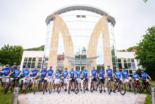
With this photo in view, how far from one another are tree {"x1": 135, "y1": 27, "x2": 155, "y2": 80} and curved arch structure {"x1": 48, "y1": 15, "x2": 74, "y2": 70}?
41.9 feet

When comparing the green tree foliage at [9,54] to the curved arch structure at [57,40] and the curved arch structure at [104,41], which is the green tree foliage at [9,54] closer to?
the curved arch structure at [57,40]

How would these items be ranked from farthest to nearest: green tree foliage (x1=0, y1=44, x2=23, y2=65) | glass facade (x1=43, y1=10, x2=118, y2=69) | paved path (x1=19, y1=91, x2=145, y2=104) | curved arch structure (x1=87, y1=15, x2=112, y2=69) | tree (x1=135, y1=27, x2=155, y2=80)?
green tree foliage (x1=0, y1=44, x2=23, y2=65)
curved arch structure (x1=87, y1=15, x2=112, y2=69)
glass facade (x1=43, y1=10, x2=118, y2=69)
tree (x1=135, y1=27, x2=155, y2=80)
paved path (x1=19, y1=91, x2=145, y2=104)

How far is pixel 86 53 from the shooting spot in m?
16.1

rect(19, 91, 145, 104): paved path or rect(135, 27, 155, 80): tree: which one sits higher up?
rect(135, 27, 155, 80): tree

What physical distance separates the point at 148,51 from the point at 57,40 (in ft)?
53.6

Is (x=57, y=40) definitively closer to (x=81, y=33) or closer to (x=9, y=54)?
(x=81, y=33)

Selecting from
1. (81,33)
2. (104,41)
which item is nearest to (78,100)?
(81,33)

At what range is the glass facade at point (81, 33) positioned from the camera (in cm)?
1627

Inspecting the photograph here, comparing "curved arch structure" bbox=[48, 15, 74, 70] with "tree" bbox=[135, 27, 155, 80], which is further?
"curved arch structure" bbox=[48, 15, 74, 70]

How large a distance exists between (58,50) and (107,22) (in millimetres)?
11620

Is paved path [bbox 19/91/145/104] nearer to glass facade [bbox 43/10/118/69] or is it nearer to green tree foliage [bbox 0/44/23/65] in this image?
glass facade [bbox 43/10/118/69]

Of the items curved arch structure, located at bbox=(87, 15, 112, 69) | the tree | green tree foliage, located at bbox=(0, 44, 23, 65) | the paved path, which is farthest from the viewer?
green tree foliage, located at bbox=(0, 44, 23, 65)

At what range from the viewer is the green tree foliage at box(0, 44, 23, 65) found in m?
29.8

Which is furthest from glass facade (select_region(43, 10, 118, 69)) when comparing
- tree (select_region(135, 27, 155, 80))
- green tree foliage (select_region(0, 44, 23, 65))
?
green tree foliage (select_region(0, 44, 23, 65))
